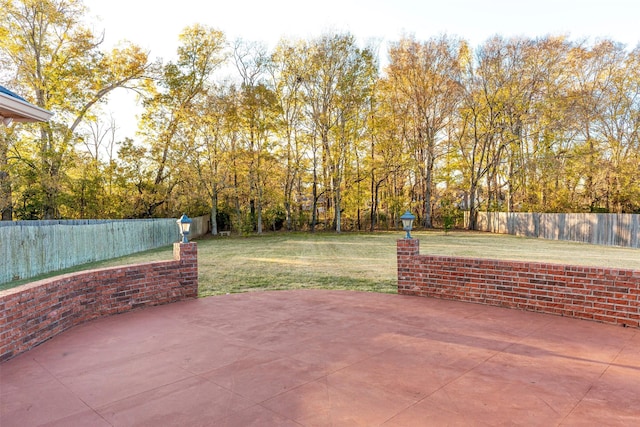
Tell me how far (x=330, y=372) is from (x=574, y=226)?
20.6 m

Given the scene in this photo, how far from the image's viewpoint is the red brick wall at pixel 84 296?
3.43 meters

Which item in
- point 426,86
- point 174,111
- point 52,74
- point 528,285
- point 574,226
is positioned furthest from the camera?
point 426,86

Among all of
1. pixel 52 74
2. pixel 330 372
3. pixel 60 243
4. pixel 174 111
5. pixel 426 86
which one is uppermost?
pixel 426 86

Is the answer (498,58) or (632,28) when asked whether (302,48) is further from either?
(632,28)

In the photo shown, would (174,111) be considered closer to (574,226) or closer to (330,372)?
(330,372)

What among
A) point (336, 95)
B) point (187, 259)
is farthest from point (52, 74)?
point (187, 259)

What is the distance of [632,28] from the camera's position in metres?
20.1

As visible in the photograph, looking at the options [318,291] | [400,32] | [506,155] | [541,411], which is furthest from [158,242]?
[506,155]

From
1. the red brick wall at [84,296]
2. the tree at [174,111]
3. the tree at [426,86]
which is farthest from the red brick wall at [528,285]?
the tree at [426,86]

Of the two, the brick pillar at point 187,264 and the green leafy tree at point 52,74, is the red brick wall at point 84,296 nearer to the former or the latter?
the brick pillar at point 187,264

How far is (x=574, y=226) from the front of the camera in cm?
1889

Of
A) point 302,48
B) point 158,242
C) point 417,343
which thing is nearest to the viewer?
point 417,343

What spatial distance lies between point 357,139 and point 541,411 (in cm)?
2352

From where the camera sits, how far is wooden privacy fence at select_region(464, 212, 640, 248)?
16.5 m
